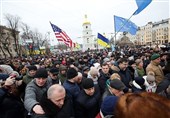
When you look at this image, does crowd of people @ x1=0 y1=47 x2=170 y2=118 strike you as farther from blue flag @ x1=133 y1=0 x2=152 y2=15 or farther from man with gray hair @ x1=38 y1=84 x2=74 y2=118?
blue flag @ x1=133 y1=0 x2=152 y2=15

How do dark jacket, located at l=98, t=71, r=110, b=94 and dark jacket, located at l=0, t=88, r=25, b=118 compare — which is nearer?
dark jacket, located at l=0, t=88, r=25, b=118

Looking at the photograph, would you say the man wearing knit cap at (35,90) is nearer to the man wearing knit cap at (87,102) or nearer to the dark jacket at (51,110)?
the dark jacket at (51,110)

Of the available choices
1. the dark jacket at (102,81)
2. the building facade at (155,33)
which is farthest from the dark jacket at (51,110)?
the building facade at (155,33)

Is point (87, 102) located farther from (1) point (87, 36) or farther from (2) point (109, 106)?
(1) point (87, 36)

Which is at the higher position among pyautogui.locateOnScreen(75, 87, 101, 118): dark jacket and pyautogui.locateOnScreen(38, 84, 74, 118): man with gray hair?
pyautogui.locateOnScreen(38, 84, 74, 118): man with gray hair

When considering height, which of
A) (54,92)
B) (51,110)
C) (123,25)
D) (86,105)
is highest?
(123,25)

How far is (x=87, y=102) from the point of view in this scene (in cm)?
418

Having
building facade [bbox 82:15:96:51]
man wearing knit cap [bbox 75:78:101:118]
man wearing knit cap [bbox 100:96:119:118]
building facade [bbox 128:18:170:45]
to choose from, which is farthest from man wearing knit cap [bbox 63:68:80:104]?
building facade [bbox 128:18:170:45]

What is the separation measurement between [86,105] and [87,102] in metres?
0.06

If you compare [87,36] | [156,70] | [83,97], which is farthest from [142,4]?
[87,36]

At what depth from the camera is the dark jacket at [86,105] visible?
13.7 ft

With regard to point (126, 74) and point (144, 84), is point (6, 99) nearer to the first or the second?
point (144, 84)

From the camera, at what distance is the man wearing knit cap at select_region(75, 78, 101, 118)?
4.16m

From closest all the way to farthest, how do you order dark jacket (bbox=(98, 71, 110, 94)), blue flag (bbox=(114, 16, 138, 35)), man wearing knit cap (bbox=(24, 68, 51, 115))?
man wearing knit cap (bbox=(24, 68, 51, 115)), dark jacket (bbox=(98, 71, 110, 94)), blue flag (bbox=(114, 16, 138, 35))
